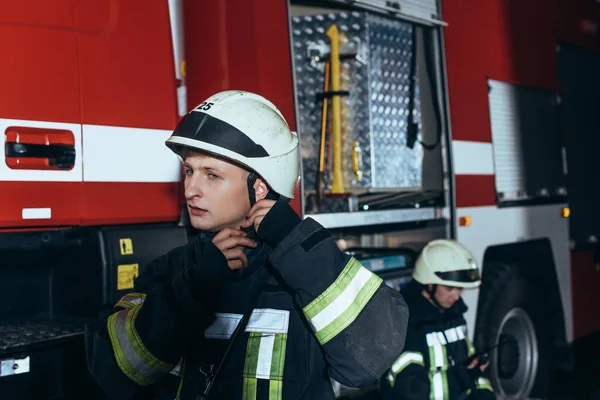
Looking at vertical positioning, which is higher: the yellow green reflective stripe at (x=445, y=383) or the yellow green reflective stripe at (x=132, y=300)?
the yellow green reflective stripe at (x=132, y=300)

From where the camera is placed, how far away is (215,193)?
210 centimetres

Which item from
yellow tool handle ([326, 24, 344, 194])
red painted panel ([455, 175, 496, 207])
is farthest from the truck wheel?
yellow tool handle ([326, 24, 344, 194])

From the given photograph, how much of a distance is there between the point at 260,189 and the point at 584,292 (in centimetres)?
446

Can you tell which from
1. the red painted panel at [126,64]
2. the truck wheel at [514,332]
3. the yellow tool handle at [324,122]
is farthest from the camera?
the truck wheel at [514,332]

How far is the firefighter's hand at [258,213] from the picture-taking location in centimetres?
201

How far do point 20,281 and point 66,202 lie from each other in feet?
1.21

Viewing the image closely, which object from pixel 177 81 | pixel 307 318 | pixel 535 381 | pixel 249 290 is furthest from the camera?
pixel 535 381

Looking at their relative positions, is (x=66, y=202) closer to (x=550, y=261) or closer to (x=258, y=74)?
(x=258, y=74)

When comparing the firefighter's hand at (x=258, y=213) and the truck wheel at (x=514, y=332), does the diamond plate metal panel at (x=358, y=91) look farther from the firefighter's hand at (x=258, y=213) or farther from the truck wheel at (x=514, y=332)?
the firefighter's hand at (x=258, y=213)

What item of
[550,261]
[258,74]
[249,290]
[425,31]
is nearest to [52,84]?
[258,74]

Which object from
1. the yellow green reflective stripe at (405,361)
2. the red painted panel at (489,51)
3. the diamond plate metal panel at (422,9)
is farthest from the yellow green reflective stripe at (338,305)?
the red painted panel at (489,51)

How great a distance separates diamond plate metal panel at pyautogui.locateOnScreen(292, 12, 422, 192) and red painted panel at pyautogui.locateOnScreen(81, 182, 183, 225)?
4.19ft

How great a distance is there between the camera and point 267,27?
3.45 m

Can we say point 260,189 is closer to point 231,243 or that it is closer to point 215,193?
point 215,193
